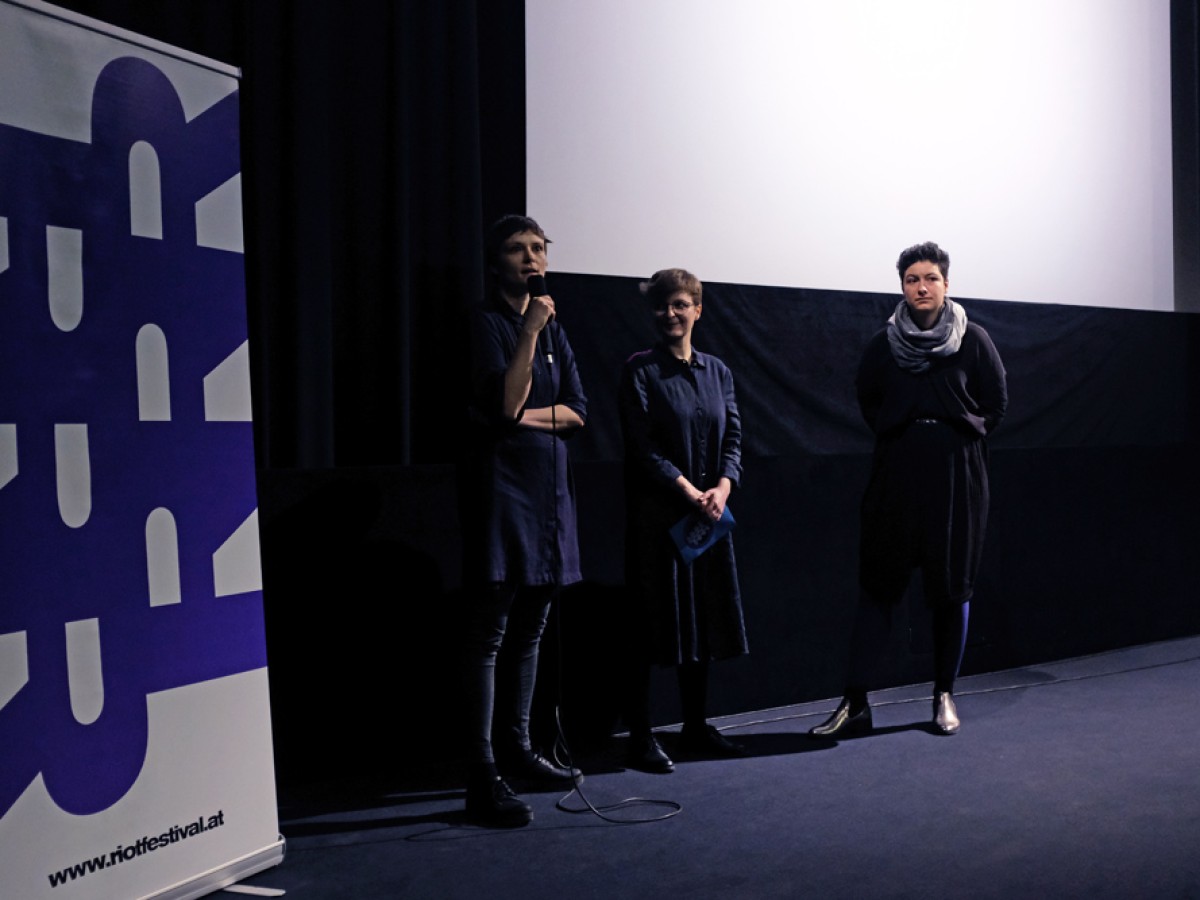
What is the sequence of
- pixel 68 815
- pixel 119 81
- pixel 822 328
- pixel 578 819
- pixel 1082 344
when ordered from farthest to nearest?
pixel 1082 344 < pixel 822 328 < pixel 578 819 < pixel 119 81 < pixel 68 815

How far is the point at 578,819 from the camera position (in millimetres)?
2822

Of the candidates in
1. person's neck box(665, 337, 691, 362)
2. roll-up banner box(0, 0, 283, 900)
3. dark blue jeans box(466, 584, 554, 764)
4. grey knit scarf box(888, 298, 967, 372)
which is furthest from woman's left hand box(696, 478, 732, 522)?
roll-up banner box(0, 0, 283, 900)

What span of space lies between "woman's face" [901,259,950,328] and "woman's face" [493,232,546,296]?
1.32 meters

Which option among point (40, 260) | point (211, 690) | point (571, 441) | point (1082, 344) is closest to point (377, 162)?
point (571, 441)

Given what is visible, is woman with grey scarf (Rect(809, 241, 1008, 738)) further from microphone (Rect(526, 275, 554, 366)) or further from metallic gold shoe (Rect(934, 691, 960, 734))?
microphone (Rect(526, 275, 554, 366))

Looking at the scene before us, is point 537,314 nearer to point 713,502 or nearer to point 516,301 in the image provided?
point 516,301

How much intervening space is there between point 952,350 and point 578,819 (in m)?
1.82

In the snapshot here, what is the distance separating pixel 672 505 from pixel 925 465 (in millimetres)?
881

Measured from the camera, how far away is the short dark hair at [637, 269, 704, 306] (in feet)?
10.8

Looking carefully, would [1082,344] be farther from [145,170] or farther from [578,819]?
[145,170]

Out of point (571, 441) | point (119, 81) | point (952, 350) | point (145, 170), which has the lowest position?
point (571, 441)

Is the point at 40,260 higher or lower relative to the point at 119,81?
lower

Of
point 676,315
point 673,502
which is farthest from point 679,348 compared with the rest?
point 673,502

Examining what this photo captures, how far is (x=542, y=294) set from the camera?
2.80 meters
